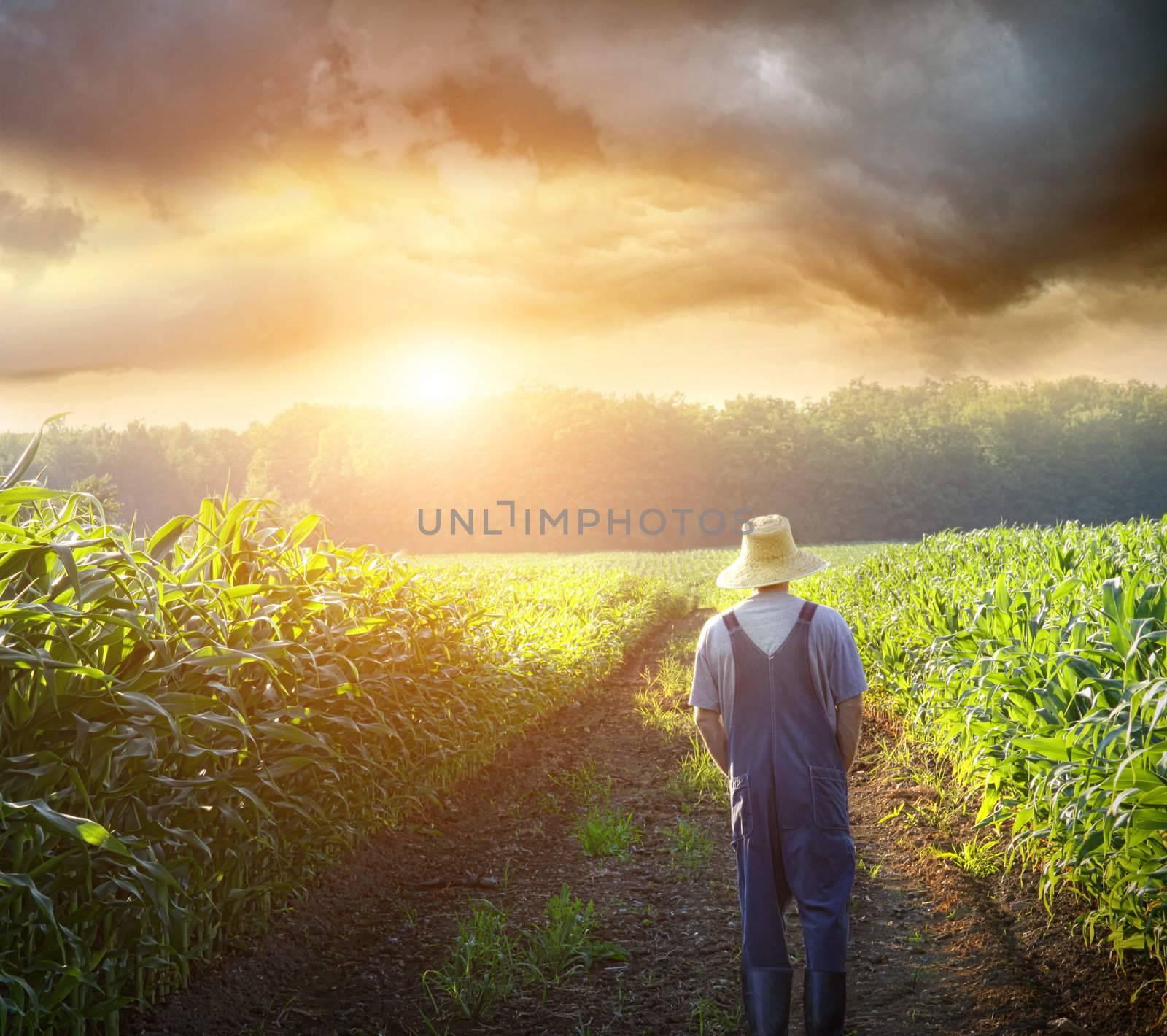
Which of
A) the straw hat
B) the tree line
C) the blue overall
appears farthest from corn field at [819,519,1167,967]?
the tree line

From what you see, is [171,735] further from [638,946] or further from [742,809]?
[638,946]

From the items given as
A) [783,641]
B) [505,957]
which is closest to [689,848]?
[505,957]

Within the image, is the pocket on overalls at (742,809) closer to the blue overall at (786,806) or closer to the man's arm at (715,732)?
the blue overall at (786,806)

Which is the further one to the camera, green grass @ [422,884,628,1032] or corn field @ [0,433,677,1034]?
green grass @ [422,884,628,1032]

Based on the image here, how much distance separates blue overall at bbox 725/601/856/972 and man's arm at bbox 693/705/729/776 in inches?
6.4

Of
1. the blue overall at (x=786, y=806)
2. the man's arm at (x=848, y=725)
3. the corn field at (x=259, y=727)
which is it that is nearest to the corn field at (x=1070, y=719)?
the corn field at (x=259, y=727)

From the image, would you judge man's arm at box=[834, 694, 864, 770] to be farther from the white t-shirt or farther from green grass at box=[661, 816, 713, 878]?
green grass at box=[661, 816, 713, 878]

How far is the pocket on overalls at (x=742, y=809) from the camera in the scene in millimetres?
2988

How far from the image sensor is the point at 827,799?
116 inches

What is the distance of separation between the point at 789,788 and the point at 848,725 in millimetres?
306

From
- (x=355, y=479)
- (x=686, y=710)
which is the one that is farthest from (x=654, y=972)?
(x=355, y=479)

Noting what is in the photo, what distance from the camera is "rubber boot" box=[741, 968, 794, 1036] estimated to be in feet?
9.57

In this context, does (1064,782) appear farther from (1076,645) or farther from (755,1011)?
(755,1011)

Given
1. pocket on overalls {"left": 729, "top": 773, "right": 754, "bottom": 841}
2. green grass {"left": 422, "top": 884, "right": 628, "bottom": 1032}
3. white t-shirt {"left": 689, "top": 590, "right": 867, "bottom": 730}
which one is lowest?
green grass {"left": 422, "top": 884, "right": 628, "bottom": 1032}
